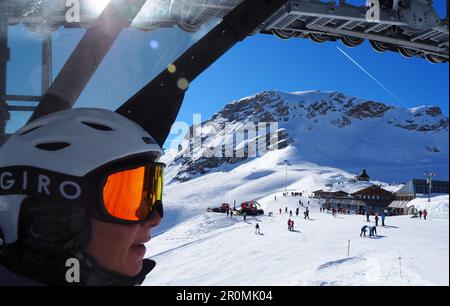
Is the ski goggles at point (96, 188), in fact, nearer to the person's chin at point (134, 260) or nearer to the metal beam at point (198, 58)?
the person's chin at point (134, 260)

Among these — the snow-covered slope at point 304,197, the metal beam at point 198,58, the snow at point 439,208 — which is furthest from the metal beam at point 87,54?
the snow at point 439,208

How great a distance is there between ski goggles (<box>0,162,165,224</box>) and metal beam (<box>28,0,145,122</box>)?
0.70 m

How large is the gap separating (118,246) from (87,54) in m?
1.10

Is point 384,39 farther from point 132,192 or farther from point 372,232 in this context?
point 372,232

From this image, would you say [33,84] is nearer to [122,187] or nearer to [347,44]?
[122,187]

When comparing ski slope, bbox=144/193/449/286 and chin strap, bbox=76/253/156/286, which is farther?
ski slope, bbox=144/193/449/286

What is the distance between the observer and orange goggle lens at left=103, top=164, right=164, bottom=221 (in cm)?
154

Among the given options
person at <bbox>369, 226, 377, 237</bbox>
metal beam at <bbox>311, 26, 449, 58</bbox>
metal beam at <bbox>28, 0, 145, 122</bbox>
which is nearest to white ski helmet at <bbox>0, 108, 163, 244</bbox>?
metal beam at <bbox>28, 0, 145, 122</bbox>

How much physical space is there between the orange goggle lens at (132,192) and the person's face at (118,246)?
5 centimetres

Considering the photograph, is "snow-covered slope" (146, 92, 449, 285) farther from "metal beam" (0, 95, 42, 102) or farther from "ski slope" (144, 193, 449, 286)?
"metal beam" (0, 95, 42, 102)

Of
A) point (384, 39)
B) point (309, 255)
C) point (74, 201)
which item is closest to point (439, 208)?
point (384, 39)

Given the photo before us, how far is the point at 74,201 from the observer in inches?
55.7

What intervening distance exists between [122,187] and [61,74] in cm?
91
